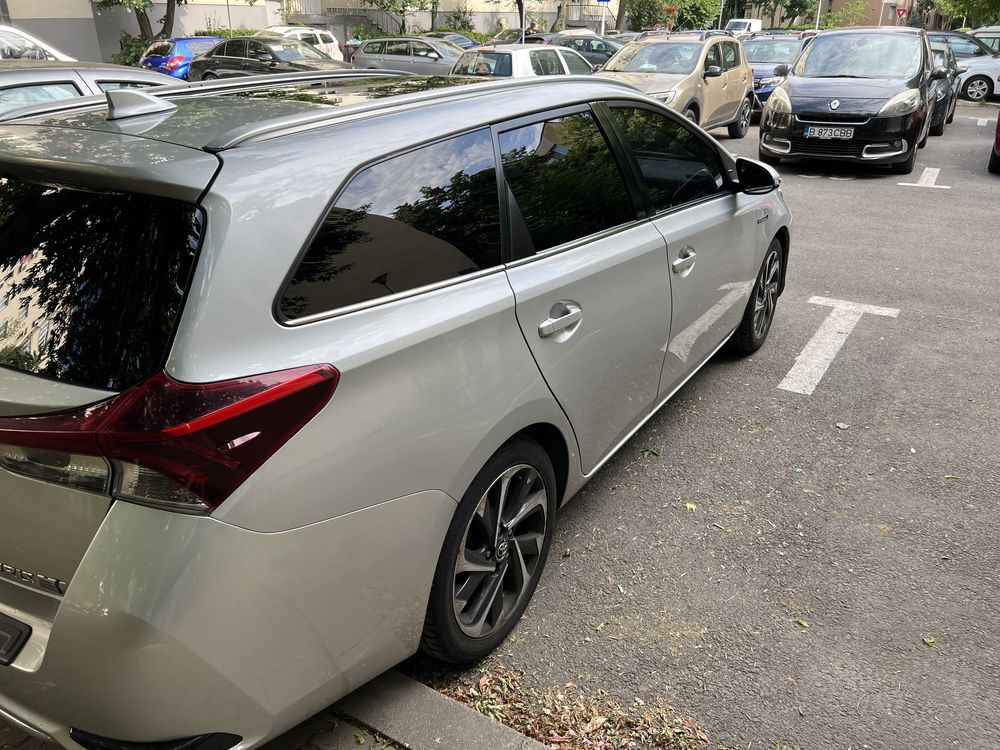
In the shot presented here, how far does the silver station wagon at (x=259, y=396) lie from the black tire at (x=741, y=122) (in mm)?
12852

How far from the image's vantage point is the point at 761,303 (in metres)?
5.04

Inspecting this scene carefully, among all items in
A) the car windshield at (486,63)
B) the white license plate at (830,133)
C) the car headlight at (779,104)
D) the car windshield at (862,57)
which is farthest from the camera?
the car windshield at (486,63)

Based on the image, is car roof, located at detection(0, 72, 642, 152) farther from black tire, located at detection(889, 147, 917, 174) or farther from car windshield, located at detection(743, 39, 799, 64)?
car windshield, located at detection(743, 39, 799, 64)

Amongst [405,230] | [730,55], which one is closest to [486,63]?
[730,55]

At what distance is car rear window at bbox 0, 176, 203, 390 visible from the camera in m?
1.76

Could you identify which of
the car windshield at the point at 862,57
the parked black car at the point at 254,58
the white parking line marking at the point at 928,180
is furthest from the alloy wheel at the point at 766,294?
the parked black car at the point at 254,58

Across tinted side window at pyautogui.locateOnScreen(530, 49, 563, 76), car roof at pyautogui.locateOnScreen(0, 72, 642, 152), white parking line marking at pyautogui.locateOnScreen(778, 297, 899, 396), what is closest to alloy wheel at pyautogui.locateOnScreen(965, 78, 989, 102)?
tinted side window at pyautogui.locateOnScreen(530, 49, 563, 76)

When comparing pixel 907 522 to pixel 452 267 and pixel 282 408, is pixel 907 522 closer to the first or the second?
pixel 452 267

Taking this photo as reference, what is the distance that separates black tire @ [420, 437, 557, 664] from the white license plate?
9.62 m

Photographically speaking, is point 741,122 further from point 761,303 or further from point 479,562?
point 479,562

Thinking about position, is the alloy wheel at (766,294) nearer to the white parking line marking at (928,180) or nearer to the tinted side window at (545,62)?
the white parking line marking at (928,180)

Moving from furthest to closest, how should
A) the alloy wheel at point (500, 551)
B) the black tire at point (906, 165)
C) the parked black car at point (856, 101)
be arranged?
the black tire at point (906, 165) → the parked black car at point (856, 101) → the alloy wheel at point (500, 551)

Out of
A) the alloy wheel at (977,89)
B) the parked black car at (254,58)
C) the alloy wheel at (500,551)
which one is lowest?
the alloy wheel at (977,89)

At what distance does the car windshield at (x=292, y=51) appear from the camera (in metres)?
18.7
